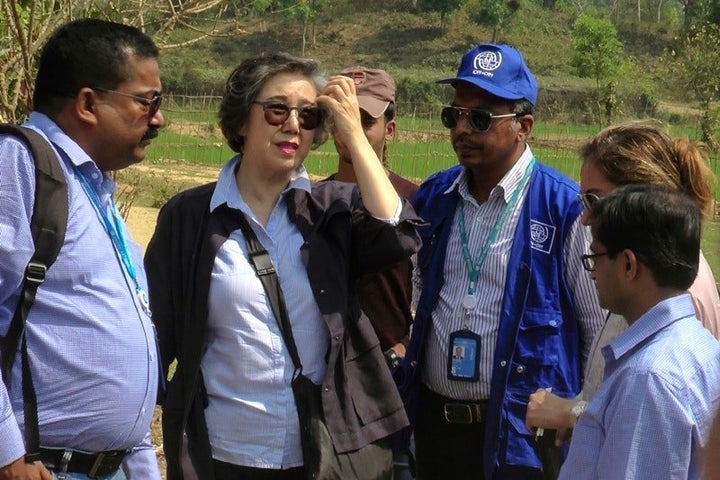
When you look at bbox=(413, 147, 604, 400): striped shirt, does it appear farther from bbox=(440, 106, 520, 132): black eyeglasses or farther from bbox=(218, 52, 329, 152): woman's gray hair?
bbox=(218, 52, 329, 152): woman's gray hair

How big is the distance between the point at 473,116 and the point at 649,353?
1.53 m

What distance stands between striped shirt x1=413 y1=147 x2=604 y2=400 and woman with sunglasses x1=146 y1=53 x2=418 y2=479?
1.17 feet

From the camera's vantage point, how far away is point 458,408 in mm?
3668

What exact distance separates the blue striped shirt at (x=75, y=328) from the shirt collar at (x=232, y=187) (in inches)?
19.9

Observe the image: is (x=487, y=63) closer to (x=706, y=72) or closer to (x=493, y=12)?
(x=706, y=72)

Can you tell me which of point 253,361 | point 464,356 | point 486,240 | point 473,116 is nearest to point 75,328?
point 253,361

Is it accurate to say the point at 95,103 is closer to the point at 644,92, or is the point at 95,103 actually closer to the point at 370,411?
the point at 370,411

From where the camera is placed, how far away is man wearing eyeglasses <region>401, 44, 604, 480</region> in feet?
11.6

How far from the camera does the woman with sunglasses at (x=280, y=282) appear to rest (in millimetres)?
3248

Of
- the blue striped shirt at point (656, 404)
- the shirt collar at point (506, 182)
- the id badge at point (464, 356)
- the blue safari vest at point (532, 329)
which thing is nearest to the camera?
the blue striped shirt at point (656, 404)

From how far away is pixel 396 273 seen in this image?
13.1 ft

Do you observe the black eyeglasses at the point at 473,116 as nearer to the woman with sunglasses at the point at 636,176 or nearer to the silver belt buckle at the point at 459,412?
the woman with sunglasses at the point at 636,176

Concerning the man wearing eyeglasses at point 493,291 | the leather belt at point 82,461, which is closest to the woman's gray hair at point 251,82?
the man wearing eyeglasses at point 493,291

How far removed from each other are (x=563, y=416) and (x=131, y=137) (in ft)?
4.37
